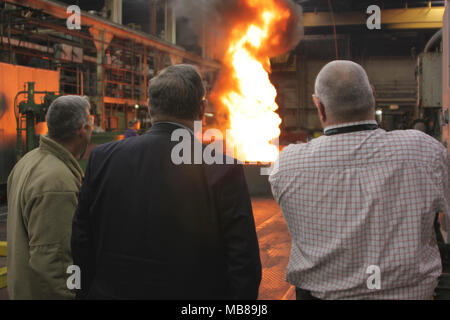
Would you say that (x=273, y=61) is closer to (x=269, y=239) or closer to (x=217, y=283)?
(x=269, y=239)

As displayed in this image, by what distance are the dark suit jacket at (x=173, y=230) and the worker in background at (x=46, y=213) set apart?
0.40 metres

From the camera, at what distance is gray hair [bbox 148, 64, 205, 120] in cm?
173

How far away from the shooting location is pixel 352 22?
16.8 m

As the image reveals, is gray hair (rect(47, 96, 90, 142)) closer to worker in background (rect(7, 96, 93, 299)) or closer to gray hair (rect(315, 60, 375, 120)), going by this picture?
worker in background (rect(7, 96, 93, 299))

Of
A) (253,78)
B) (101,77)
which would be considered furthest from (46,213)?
(101,77)

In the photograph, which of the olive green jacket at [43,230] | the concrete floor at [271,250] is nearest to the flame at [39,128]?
the concrete floor at [271,250]

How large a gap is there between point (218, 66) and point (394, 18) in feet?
31.1

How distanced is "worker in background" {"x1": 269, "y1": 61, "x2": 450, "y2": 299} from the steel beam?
47.8ft

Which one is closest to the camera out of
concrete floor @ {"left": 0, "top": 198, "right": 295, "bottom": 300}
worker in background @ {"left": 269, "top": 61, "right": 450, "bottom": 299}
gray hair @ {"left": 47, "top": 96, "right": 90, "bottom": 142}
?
worker in background @ {"left": 269, "top": 61, "right": 450, "bottom": 299}

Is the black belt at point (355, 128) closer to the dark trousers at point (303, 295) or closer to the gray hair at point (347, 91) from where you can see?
the gray hair at point (347, 91)

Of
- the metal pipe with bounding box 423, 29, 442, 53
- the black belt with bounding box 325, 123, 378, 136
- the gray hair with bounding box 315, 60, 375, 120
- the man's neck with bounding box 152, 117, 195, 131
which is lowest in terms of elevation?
the black belt with bounding box 325, 123, 378, 136

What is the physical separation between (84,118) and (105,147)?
1.80 ft

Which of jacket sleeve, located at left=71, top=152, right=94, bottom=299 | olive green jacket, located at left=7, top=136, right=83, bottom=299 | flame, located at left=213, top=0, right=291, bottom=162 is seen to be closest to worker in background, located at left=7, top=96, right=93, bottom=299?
olive green jacket, located at left=7, top=136, right=83, bottom=299
